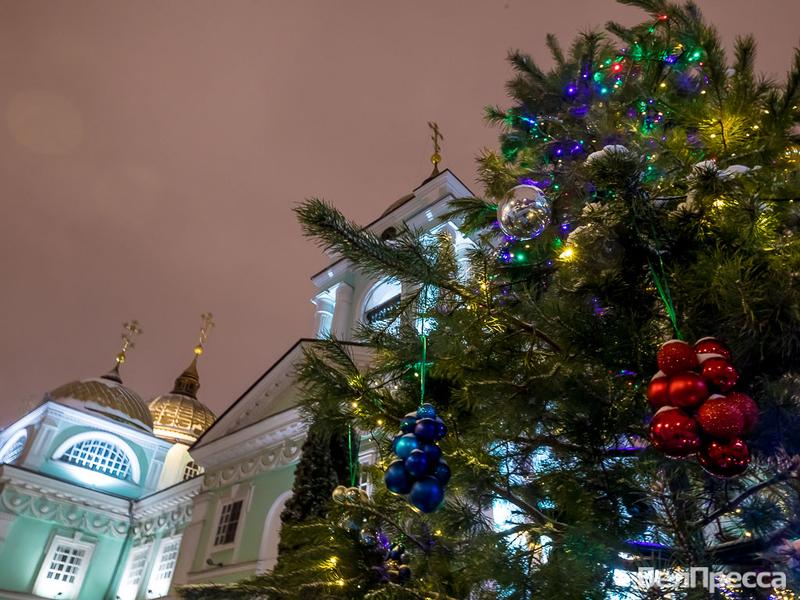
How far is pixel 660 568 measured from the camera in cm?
206

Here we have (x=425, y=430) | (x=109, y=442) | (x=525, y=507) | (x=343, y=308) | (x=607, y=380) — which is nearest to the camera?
(x=425, y=430)

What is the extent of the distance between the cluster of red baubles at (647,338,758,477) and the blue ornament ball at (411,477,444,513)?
699 mm

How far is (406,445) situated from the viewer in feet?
6.28

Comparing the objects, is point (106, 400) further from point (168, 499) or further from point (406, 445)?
point (406, 445)

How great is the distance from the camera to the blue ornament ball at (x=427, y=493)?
1844 millimetres

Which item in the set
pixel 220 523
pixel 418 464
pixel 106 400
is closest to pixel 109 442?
pixel 106 400

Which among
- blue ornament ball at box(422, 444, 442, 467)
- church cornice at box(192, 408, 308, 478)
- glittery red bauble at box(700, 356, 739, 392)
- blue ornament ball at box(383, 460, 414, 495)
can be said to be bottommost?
blue ornament ball at box(383, 460, 414, 495)

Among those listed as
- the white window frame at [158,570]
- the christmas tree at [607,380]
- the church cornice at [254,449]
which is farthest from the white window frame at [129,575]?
the christmas tree at [607,380]

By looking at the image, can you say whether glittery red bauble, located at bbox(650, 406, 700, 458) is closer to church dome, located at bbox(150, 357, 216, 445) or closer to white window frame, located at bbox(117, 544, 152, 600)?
white window frame, located at bbox(117, 544, 152, 600)

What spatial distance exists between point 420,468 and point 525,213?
1.16 metres

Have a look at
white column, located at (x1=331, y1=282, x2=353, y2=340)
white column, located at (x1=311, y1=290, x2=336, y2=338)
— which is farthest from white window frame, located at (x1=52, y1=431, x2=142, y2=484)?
white column, located at (x1=331, y1=282, x2=353, y2=340)

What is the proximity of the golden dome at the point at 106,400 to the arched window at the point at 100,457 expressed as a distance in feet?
4.10

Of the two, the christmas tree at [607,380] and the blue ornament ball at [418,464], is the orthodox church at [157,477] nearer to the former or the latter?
the christmas tree at [607,380]

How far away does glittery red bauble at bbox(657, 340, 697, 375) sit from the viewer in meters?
1.57
